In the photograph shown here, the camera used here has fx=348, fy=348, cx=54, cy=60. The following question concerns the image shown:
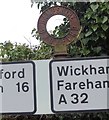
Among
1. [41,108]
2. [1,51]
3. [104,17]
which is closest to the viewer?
[41,108]

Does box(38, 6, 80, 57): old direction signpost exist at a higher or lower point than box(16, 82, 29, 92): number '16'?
higher

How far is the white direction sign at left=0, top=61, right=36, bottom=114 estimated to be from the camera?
99cm

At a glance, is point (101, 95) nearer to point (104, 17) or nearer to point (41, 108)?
point (41, 108)

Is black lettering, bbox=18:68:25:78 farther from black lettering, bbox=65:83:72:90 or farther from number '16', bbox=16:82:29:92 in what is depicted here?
black lettering, bbox=65:83:72:90

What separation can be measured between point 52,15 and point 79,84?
234 mm

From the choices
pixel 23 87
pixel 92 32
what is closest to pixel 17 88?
pixel 23 87

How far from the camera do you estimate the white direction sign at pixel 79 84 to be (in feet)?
3.21

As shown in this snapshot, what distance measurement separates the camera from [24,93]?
3.31 ft

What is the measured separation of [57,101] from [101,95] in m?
0.13

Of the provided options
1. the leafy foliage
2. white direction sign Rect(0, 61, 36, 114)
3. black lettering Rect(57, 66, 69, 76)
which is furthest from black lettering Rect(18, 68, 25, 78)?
the leafy foliage

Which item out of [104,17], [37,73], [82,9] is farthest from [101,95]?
[82,9]

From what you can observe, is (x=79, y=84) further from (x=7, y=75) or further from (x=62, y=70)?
(x=7, y=75)

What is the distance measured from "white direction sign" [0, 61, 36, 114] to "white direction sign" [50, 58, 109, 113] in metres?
0.06

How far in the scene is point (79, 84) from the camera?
3.30 ft
